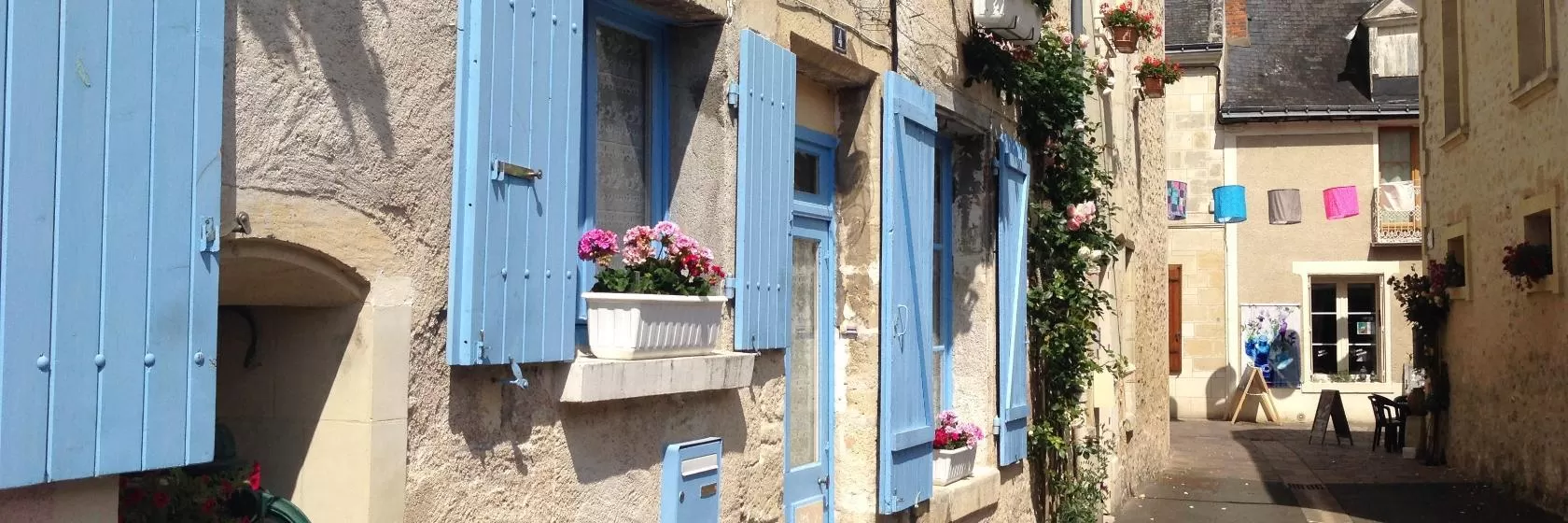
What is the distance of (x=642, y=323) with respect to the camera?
387cm

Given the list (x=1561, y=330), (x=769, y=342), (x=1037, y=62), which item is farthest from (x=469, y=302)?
(x=1561, y=330)

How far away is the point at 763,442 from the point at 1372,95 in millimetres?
18960

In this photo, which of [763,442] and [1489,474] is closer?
[763,442]

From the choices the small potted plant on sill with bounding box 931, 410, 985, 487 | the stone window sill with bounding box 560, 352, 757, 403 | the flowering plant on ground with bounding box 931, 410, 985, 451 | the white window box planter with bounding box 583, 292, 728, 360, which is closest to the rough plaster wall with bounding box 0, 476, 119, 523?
the stone window sill with bounding box 560, 352, 757, 403

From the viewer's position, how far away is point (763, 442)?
4.87 meters

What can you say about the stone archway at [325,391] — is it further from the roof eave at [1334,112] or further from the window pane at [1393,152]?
the window pane at [1393,152]

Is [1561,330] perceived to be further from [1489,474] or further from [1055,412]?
[1055,412]

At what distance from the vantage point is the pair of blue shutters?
329 centimetres

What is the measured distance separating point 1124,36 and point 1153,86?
6.15 feet

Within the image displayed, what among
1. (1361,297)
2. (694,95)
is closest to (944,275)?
(694,95)

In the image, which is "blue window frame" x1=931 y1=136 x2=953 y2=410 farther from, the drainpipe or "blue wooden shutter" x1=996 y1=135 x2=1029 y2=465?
the drainpipe

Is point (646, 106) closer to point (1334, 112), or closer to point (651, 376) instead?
point (651, 376)

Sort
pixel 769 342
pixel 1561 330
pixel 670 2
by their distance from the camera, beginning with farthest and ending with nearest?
1. pixel 1561 330
2. pixel 769 342
3. pixel 670 2

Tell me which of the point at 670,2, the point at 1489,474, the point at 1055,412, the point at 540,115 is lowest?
the point at 1489,474
